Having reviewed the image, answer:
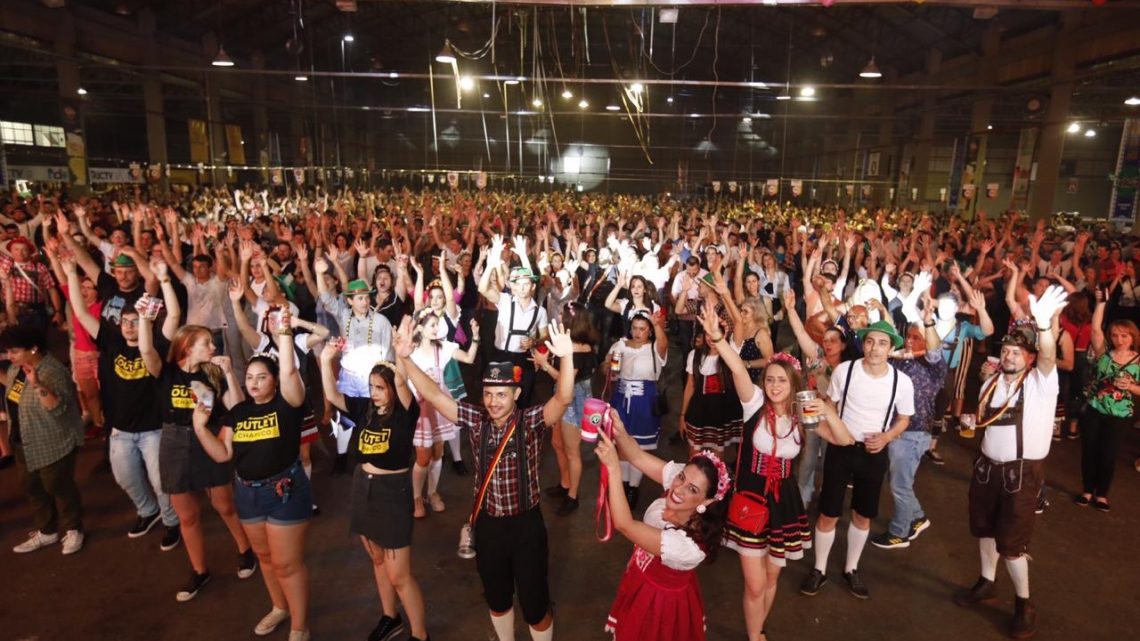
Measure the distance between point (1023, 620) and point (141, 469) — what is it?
18.2 feet

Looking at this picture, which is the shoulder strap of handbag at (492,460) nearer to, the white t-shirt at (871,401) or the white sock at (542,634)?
the white sock at (542,634)

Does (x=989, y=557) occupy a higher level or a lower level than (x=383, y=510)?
lower

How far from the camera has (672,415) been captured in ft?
23.9

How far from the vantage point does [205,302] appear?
5.80m

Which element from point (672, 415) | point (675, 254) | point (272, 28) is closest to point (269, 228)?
point (675, 254)

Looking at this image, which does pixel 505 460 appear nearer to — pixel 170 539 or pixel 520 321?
pixel 520 321

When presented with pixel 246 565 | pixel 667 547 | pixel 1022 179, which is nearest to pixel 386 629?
pixel 246 565

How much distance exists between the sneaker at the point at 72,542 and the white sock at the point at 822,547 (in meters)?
4.91

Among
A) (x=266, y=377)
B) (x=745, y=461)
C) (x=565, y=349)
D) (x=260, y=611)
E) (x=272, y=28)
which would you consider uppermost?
(x=272, y=28)

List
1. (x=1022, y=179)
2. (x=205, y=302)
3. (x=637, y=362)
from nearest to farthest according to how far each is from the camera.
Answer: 1. (x=637, y=362)
2. (x=205, y=302)
3. (x=1022, y=179)

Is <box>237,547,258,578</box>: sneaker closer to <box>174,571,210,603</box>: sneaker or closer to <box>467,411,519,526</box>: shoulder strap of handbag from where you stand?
<box>174,571,210,603</box>: sneaker

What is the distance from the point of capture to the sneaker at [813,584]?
3.99 m

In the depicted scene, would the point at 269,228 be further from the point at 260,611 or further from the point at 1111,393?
the point at 1111,393

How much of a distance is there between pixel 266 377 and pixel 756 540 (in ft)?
8.38
